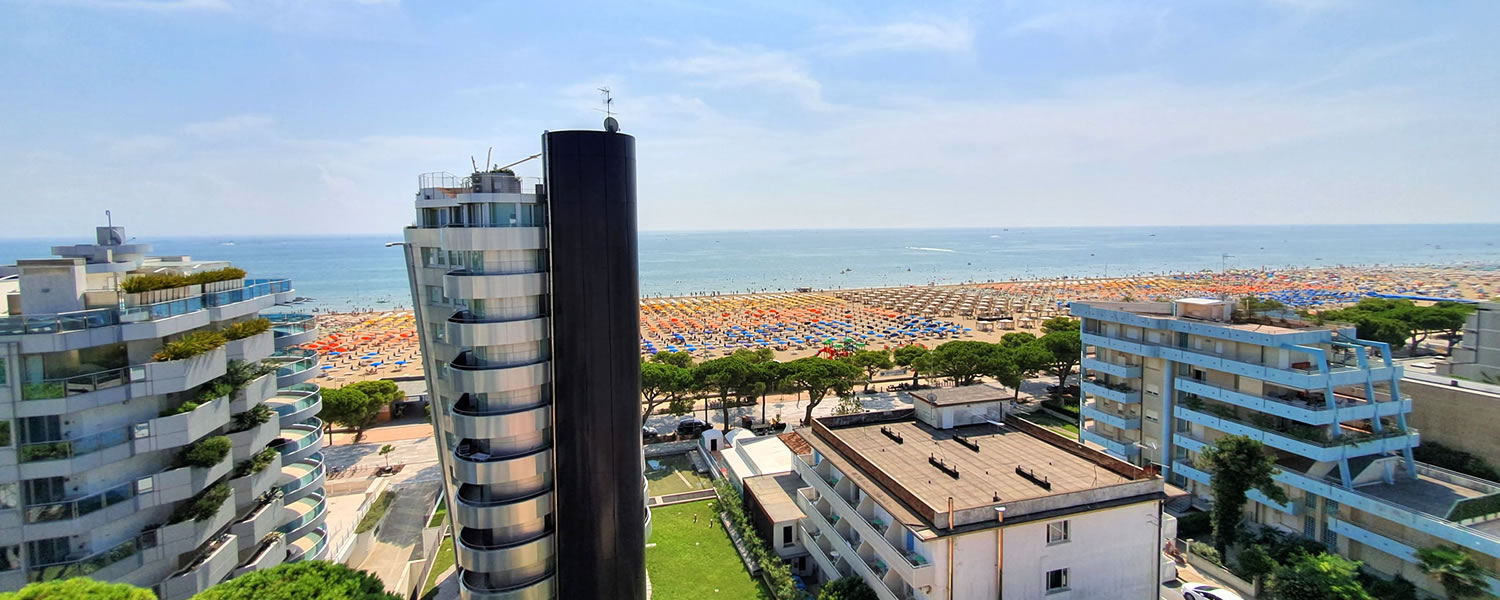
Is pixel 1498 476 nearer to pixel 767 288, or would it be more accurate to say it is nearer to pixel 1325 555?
pixel 1325 555

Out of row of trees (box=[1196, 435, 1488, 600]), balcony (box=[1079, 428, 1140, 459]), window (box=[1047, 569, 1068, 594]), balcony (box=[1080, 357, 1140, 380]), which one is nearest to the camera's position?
window (box=[1047, 569, 1068, 594])

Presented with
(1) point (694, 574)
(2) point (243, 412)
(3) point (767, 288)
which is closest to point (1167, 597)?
(1) point (694, 574)

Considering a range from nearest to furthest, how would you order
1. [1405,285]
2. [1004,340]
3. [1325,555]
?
1. [1325,555]
2. [1004,340]
3. [1405,285]

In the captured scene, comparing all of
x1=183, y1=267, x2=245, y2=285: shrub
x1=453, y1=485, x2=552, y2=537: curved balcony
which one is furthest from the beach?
x1=453, y1=485, x2=552, y2=537: curved balcony

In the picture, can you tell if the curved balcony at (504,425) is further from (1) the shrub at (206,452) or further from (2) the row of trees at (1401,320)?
(2) the row of trees at (1401,320)


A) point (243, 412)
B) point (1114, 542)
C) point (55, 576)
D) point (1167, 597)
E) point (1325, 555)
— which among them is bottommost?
point (1167, 597)

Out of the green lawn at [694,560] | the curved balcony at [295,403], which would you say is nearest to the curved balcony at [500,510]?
the green lawn at [694,560]

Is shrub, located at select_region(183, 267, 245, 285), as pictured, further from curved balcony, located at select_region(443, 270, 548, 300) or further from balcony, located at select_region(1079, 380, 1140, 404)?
balcony, located at select_region(1079, 380, 1140, 404)

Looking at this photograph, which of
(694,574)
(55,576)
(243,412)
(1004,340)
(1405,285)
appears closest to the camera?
(55,576)
